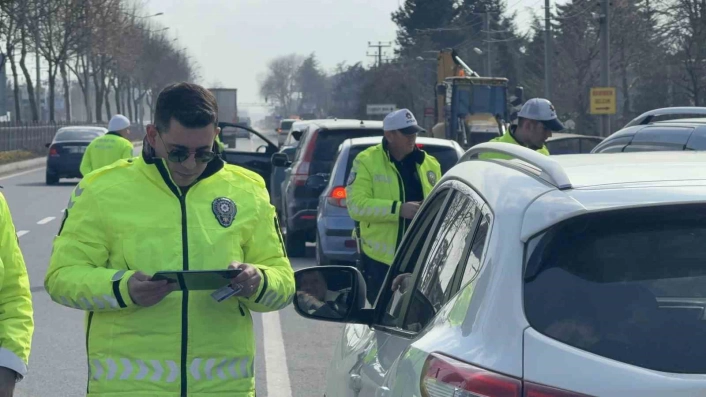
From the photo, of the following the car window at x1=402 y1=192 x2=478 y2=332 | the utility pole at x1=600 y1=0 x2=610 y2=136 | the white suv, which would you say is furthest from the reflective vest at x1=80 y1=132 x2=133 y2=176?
the utility pole at x1=600 y1=0 x2=610 y2=136

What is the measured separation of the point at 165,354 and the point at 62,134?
30.4 meters

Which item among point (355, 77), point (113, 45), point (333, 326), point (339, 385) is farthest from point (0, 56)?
point (355, 77)

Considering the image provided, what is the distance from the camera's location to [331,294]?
388cm

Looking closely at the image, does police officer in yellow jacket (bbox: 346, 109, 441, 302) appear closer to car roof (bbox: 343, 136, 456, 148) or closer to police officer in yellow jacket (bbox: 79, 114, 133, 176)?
car roof (bbox: 343, 136, 456, 148)

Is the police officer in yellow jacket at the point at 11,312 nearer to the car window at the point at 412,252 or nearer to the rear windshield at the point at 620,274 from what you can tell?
the car window at the point at 412,252

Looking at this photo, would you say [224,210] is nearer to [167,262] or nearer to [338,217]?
[167,262]

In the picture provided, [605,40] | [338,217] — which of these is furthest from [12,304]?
[605,40]

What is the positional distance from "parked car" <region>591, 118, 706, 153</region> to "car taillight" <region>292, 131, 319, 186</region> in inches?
215

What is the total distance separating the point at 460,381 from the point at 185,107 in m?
1.55

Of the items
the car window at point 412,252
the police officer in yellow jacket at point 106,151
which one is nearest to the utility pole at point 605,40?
the police officer in yellow jacket at point 106,151

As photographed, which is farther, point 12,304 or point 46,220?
point 46,220

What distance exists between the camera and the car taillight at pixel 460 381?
229 cm

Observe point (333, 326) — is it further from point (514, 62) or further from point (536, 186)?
point (514, 62)

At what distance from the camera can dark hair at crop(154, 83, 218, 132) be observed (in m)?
3.62
